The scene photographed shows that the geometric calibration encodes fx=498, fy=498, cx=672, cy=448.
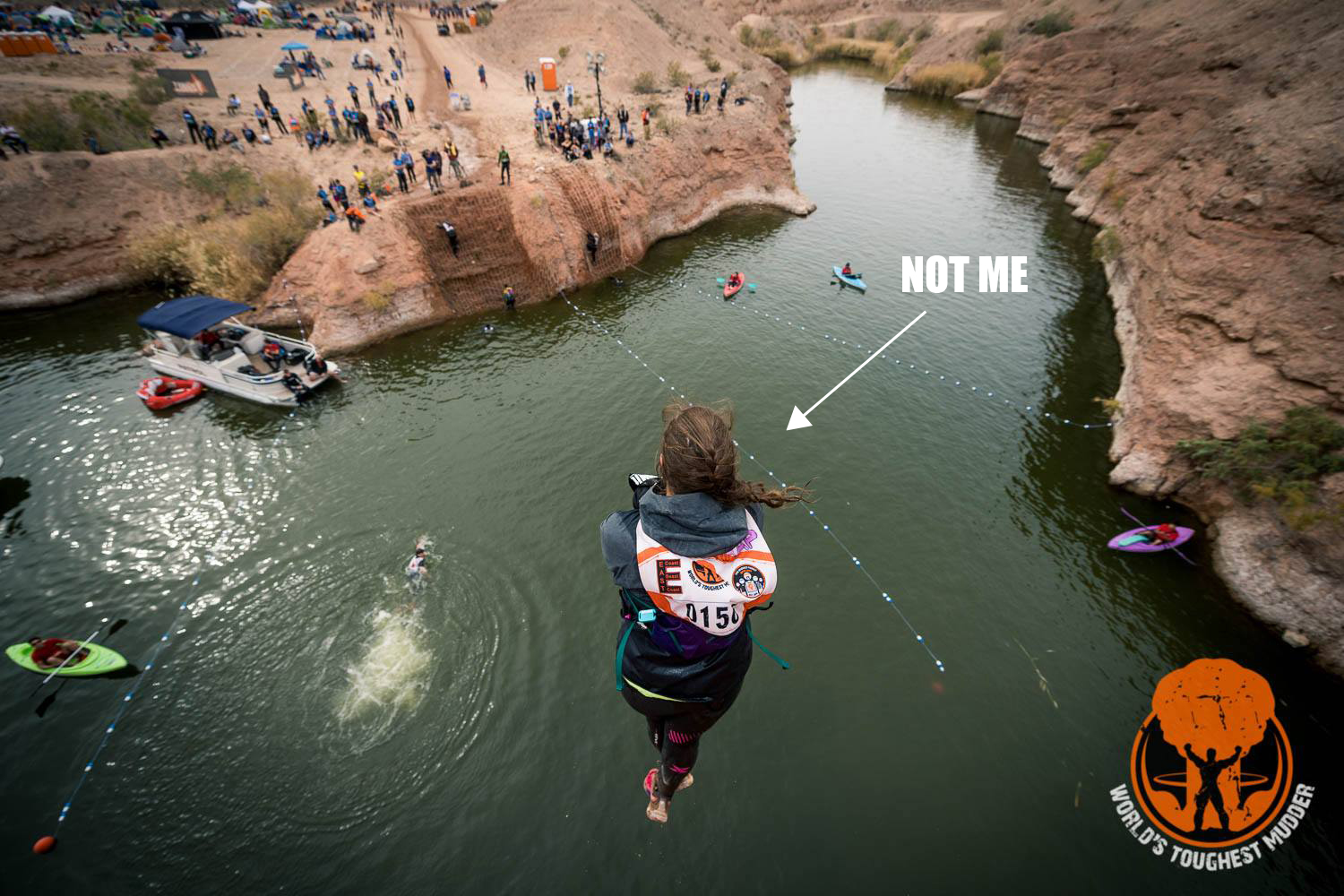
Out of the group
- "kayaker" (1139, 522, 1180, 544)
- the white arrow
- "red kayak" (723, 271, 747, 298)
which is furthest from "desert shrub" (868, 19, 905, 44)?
"kayaker" (1139, 522, 1180, 544)

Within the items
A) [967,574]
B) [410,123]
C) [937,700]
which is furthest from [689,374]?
[410,123]

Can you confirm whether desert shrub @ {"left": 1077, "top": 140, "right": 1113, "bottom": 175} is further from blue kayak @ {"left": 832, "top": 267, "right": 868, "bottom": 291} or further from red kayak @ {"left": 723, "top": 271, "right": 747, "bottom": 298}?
red kayak @ {"left": 723, "top": 271, "right": 747, "bottom": 298}

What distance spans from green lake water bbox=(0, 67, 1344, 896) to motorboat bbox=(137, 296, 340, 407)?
1117 mm

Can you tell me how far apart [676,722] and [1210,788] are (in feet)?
42.9

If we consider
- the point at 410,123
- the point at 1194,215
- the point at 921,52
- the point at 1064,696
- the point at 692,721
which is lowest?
the point at 1064,696

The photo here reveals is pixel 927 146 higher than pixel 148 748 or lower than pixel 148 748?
higher

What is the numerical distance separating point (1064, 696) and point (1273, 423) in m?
12.0

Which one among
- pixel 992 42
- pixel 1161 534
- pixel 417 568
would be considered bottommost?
pixel 1161 534

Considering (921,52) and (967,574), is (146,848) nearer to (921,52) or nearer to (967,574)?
(967,574)

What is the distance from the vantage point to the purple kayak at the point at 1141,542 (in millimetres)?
15680

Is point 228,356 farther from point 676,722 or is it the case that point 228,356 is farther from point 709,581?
point 709,581

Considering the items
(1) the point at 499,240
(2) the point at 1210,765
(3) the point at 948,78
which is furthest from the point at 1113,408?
(3) the point at 948,78

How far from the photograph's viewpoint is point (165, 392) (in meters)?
21.0

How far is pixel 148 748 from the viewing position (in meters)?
11.2
